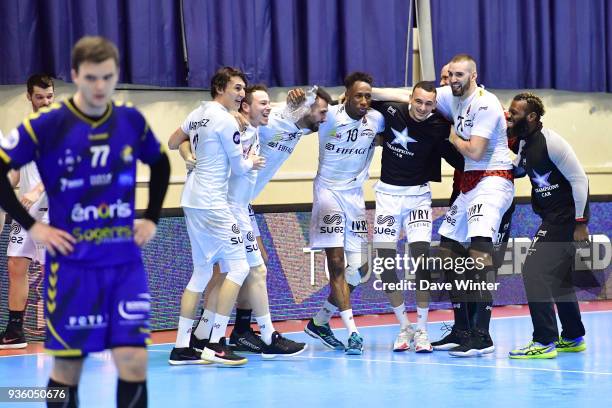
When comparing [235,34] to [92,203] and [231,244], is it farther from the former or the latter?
[92,203]

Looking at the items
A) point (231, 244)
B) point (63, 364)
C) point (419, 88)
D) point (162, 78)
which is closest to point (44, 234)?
point (63, 364)

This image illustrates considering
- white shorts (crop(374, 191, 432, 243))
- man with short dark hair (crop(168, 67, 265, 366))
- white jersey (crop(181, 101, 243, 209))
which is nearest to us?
white jersey (crop(181, 101, 243, 209))

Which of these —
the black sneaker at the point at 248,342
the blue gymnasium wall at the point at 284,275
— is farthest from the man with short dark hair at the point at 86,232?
the blue gymnasium wall at the point at 284,275

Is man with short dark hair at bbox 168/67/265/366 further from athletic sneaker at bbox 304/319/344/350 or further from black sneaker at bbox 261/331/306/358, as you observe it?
athletic sneaker at bbox 304/319/344/350

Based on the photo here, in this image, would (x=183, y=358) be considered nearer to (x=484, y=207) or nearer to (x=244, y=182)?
(x=244, y=182)

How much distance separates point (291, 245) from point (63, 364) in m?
5.99

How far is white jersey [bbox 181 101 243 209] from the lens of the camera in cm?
763

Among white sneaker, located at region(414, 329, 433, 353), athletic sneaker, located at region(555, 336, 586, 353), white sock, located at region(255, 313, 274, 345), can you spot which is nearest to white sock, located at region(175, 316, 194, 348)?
white sock, located at region(255, 313, 274, 345)

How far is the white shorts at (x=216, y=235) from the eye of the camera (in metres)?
7.77

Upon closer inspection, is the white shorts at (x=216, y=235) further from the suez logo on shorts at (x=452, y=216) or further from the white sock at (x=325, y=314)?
the suez logo on shorts at (x=452, y=216)

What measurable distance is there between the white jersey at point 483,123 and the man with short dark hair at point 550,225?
0.44 feet

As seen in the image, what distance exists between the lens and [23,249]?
29.6 ft

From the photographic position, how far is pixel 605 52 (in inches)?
508

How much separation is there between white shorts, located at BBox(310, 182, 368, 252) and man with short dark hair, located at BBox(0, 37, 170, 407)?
13.7ft
